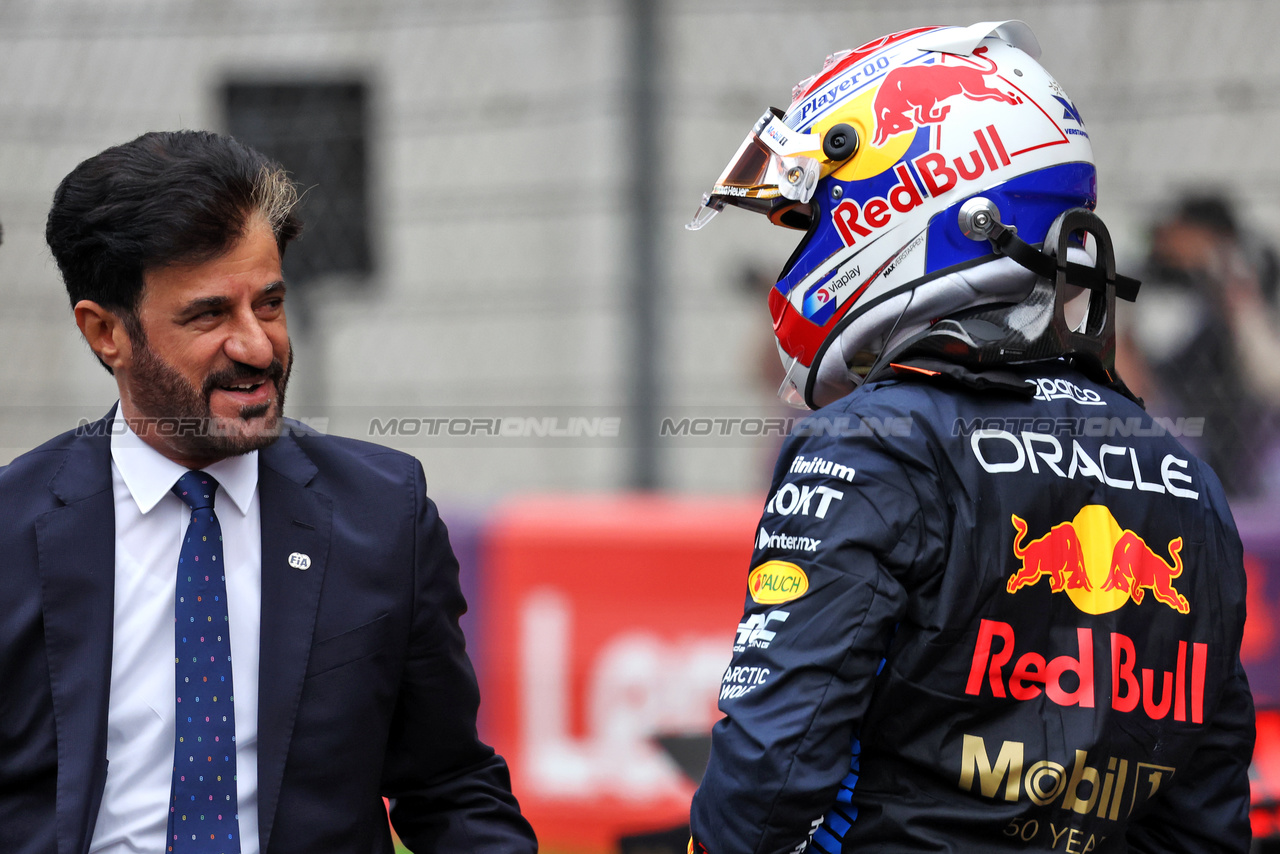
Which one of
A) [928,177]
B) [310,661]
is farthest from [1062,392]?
[310,661]

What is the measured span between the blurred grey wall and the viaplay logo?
2475 mm

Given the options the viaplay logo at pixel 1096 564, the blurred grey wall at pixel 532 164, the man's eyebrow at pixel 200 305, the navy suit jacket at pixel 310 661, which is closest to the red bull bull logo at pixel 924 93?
the viaplay logo at pixel 1096 564

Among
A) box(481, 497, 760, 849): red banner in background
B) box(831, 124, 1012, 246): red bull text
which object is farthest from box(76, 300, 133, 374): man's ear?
box(481, 497, 760, 849): red banner in background

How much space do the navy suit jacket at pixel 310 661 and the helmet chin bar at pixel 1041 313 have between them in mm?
→ 843

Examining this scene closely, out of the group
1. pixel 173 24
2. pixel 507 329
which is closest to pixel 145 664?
pixel 173 24

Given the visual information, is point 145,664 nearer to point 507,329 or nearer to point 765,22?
point 765,22

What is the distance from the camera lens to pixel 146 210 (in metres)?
1.99

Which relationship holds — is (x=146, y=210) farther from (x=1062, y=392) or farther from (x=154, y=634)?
(x=1062, y=392)

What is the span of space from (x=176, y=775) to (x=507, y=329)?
18.8 ft

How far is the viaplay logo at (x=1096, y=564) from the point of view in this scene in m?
1.80

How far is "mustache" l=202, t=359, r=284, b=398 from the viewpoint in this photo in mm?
2023

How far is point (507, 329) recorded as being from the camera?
7.50m

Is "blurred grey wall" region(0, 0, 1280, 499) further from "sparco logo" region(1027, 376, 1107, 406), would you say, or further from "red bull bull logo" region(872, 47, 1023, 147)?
"sparco logo" region(1027, 376, 1107, 406)

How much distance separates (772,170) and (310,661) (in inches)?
41.3
